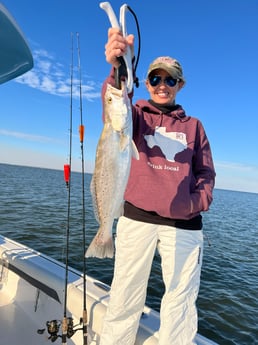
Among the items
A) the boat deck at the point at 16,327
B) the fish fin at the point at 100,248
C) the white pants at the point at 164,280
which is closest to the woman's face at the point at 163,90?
the white pants at the point at 164,280

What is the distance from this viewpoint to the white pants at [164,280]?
8.04 feet

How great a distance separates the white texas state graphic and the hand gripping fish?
19.0 inches

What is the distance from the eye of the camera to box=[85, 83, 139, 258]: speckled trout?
207 cm

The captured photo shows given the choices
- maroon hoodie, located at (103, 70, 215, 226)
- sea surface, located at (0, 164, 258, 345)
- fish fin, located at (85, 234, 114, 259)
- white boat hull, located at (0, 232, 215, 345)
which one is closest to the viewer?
fish fin, located at (85, 234, 114, 259)

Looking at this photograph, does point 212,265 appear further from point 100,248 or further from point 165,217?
point 100,248

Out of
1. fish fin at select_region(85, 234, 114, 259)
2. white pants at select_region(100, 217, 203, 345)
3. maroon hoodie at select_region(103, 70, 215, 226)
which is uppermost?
maroon hoodie at select_region(103, 70, 215, 226)

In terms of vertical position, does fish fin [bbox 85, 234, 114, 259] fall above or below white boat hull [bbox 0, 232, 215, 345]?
above

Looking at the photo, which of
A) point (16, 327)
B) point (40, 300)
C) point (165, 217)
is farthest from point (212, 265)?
point (165, 217)

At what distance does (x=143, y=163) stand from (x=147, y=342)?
1.71 m

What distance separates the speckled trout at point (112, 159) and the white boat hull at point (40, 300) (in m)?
1.47

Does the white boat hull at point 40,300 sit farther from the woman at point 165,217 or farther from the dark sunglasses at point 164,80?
the dark sunglasses at point 164,80

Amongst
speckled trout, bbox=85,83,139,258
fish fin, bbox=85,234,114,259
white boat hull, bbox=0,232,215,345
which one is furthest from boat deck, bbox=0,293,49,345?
speckled trout, bbox=85,83,139,258

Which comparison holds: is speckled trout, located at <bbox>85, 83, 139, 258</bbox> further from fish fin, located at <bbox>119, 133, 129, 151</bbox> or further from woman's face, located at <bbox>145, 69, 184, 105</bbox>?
woman's face, located at <bbox>145, 69, 184, 105</bbox>

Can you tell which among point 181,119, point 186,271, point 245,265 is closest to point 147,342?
point 186,271
